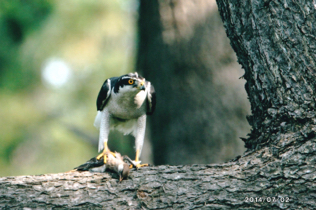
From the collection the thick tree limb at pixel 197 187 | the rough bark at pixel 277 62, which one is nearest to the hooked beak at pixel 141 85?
the rough bark at pixel 277 62

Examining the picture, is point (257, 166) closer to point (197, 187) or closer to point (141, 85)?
point (197, 187)

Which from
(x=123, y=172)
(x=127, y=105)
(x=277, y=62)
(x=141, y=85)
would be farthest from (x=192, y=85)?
(x=123, y=172)

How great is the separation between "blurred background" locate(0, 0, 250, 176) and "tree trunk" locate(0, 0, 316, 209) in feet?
9.26

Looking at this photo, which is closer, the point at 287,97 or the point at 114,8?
the point at 287,97

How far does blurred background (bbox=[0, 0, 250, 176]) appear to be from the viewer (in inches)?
235

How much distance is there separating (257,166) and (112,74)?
283 inches

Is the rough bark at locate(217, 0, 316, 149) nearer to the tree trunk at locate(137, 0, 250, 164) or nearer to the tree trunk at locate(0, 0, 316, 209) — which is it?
the tree trunk at locate(0, 0, 316, 209)

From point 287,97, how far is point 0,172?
24.1 ft

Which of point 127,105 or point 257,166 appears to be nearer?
point 257,166

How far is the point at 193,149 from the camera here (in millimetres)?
5836

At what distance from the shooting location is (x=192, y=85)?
6035 mm


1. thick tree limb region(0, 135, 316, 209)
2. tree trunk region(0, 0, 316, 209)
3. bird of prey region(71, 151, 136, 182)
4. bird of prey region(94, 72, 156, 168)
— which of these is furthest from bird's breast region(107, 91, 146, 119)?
thick tree limb region(0, 135, 316, 209)

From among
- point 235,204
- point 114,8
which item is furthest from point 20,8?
point 235,204

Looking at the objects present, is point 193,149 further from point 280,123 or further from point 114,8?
point 114,8
